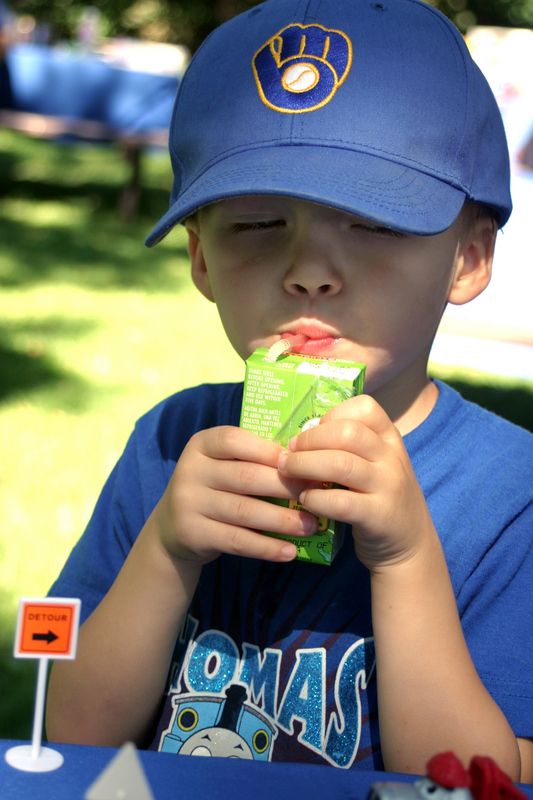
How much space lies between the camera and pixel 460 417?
1.34 metres

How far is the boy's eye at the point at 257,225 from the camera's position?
1122mm

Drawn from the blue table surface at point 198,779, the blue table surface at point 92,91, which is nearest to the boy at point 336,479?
the blue table surface at point 198,779

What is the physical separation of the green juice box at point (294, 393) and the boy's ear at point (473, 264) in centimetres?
40

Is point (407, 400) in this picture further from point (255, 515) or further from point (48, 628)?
point (48, 628)

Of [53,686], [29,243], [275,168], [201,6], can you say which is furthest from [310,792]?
[201,6]

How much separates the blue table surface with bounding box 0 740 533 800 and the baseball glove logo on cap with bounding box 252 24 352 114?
789mm

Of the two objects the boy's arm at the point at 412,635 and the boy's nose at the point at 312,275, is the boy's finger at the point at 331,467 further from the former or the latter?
the boy's nose at the point at 312,275

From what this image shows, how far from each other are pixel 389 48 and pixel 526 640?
811 mm

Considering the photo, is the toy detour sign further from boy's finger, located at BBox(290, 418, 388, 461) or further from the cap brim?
the cap brim

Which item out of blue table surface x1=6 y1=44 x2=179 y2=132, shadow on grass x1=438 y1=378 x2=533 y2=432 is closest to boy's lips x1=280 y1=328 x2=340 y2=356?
shadow on grass x1=438 y1=378 x2=533 y2=432

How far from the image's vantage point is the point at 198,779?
2.44 ft

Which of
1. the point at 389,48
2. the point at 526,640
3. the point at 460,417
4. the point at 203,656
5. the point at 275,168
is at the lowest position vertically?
the point at 203,656

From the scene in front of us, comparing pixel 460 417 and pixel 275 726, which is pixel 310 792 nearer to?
pixel 275 726

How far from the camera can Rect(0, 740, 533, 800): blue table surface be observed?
712 millimetres
